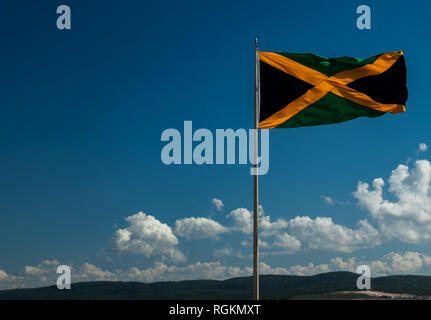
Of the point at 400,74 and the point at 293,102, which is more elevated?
the point at 400,74

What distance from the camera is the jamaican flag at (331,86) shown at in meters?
33.0

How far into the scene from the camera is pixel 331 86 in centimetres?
3388

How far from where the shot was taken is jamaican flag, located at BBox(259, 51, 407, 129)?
108ft

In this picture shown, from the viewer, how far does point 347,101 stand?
3378 centimetres
